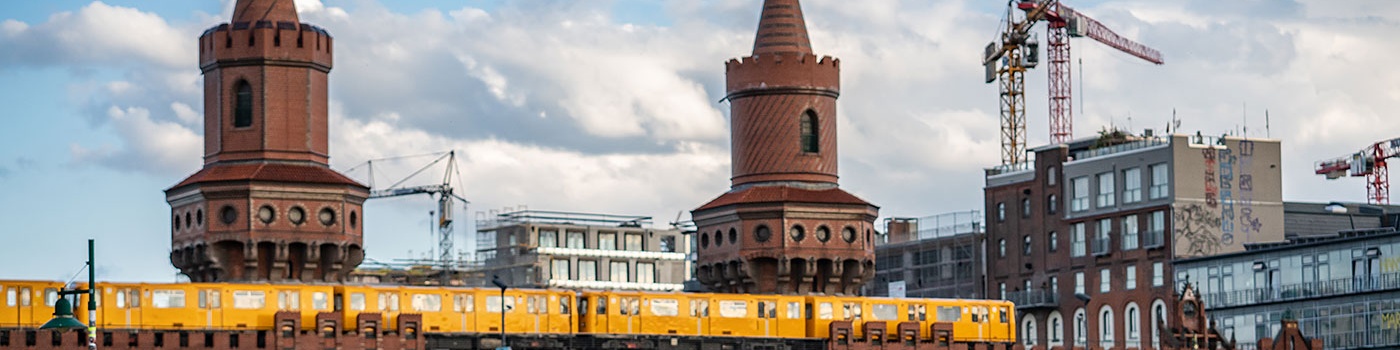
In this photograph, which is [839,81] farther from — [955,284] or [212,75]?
[955,284]

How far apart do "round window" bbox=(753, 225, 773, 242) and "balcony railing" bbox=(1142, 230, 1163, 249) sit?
42967 millimetres

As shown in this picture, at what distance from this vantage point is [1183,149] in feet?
520

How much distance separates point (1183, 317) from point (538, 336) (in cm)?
3661

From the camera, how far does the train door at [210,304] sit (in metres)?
110

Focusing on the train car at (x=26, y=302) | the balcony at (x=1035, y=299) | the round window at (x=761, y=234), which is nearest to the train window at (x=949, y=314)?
the round window at (x=761, y=234)

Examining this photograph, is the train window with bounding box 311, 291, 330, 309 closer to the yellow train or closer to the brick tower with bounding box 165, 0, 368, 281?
the yellow train

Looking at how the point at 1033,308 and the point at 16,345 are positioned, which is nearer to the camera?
the point at 16,345

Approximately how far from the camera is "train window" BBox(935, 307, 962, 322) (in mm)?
124812

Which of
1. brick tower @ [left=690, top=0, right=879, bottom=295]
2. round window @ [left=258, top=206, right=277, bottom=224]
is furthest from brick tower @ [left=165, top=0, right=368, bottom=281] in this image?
brick tower @ [left=690, top=0, right=879, bottom=295]

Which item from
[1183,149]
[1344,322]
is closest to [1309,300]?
[1344,322]

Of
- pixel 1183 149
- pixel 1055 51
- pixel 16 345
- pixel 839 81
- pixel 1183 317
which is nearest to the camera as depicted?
pixel 16 345

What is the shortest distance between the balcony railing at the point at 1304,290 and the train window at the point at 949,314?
26510 millimetres

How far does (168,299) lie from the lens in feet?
360

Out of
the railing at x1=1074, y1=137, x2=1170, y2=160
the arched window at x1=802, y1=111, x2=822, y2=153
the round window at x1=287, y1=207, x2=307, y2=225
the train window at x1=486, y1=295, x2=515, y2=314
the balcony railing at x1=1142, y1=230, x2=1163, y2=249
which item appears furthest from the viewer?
the railing at x1=1074, y1=137, x2=1170, y2=160
